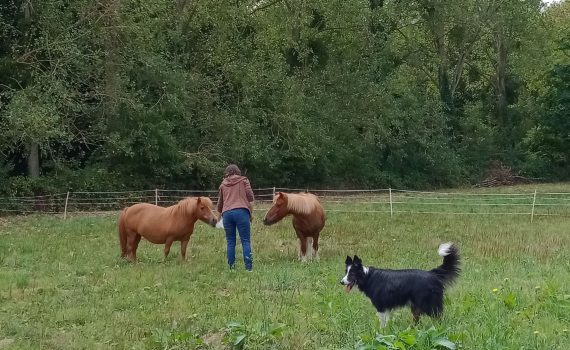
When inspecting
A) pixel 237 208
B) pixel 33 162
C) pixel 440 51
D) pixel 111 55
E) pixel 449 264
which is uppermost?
pixel 440 51

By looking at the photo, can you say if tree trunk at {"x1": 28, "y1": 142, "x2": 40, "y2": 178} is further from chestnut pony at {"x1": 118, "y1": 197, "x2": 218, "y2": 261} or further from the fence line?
chestnut pony at {"x1": 118, "y1": 197, "x2": 218, "y2": 261}

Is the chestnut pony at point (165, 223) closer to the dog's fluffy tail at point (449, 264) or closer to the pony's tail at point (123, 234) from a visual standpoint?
the pony's tail at point (123, 234)

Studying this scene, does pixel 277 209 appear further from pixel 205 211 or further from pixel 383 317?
pixel 383 317

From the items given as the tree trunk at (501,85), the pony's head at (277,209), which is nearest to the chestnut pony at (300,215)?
the pony's head at (277,209)

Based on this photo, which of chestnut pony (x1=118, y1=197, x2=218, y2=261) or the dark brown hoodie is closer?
the dark brown hoodie

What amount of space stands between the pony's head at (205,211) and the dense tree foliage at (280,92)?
29.1ft

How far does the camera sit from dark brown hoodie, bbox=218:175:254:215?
10.5m

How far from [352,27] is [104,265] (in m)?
24.7

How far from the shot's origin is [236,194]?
1051 centimetres

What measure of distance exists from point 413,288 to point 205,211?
5749 mm

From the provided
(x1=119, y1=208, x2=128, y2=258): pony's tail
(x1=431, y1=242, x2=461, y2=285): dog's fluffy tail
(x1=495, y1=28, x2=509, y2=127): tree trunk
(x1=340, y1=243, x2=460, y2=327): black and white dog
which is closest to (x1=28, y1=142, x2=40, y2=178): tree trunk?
(x1=119, y1=208, x2=128, y2=258): pony's tail

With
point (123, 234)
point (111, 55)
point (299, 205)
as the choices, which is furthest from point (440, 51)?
point (123, 234)

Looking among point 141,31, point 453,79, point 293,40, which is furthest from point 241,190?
point 453,79

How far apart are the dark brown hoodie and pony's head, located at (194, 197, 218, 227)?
29.9 inches
